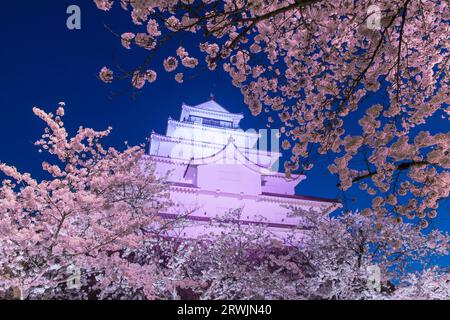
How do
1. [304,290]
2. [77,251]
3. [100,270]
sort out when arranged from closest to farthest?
[77,251], [100,270], [304,290]

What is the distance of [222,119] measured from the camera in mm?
39219

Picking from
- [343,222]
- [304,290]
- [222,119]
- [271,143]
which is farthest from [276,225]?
[222,119]

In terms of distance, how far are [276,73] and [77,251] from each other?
24.9 feet

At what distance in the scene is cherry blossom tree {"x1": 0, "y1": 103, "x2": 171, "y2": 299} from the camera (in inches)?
384

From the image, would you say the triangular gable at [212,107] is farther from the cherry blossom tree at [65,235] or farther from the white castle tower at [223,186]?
the cherry blossom tree at [65,235]

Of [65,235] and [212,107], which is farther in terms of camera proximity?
[212,107]

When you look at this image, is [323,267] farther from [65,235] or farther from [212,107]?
[212,107]

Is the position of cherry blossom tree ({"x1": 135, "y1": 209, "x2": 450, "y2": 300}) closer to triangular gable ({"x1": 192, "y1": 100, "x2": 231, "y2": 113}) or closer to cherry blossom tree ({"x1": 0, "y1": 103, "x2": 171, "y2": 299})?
cherry blossom tree ({"x1": 0, "y1": 103, "x2": 171, "y2": 299})

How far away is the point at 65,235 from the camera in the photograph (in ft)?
34.6

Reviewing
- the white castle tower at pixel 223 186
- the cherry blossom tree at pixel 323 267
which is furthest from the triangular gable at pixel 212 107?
the cherry blossom tree at pixel 323 267

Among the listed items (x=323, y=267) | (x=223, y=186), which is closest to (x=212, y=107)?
(x=223, y=186)

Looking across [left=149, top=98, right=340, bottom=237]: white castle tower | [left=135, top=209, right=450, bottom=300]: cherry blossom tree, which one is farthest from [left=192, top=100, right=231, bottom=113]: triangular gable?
[left=135, top=209, right=450, bottom=300]: cherry blossom tree
